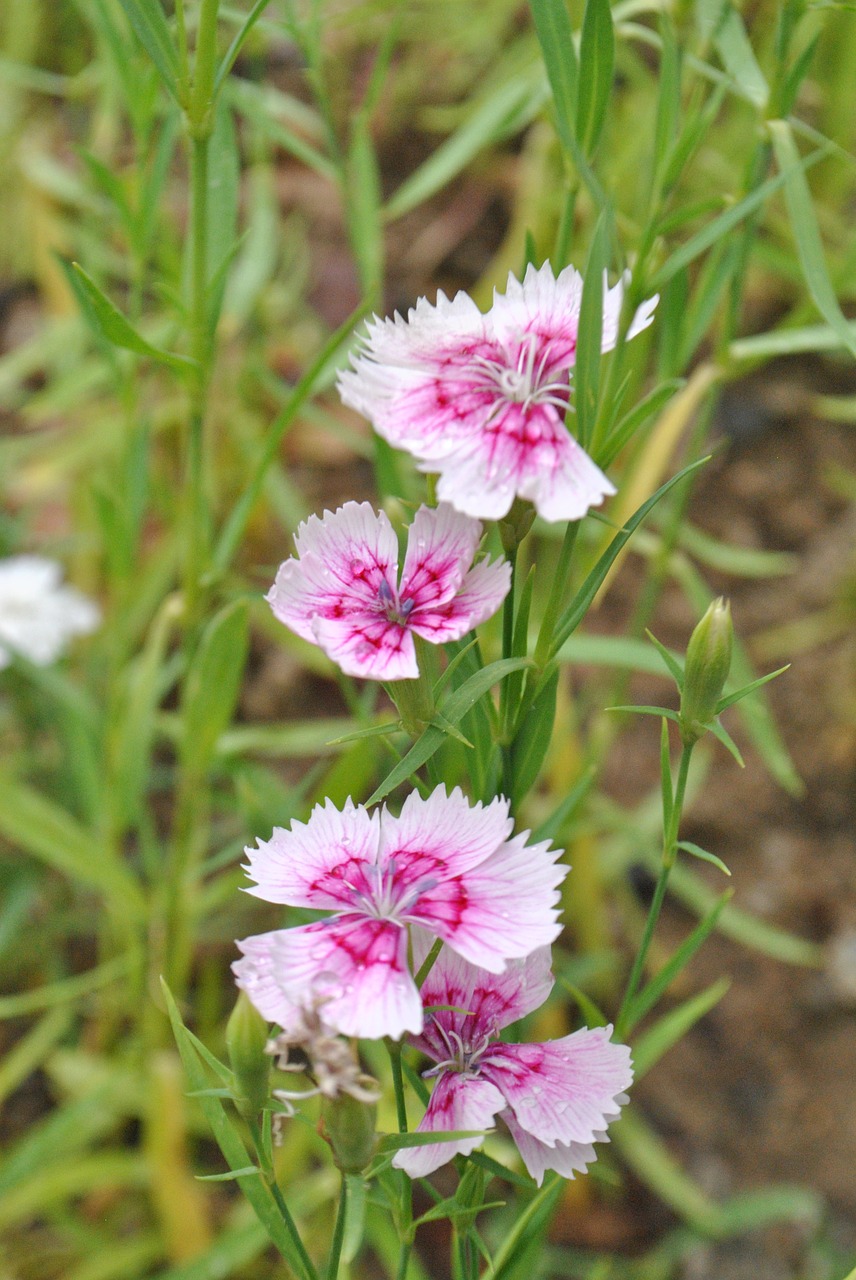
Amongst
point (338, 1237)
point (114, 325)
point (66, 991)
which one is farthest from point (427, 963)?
point (66, 991)

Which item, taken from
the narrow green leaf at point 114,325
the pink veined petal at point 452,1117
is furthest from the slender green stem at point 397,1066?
the narrow green leaf at point 114,325

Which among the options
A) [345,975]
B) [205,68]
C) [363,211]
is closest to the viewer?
[345,975]

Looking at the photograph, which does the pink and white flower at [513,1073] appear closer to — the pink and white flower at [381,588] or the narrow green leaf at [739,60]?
the pink and white flower at [381,588]

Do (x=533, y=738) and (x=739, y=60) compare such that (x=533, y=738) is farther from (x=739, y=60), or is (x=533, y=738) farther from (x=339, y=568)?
(x=739, y=60)

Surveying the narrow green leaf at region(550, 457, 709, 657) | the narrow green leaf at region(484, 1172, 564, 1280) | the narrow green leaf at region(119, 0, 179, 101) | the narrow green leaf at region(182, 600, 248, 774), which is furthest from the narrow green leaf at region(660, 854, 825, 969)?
the narrow green leaf at region(119, 0, 179, 101)

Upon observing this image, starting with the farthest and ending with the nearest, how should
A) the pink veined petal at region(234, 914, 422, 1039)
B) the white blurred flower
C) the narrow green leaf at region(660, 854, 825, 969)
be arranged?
the white blurred flower, the narrow green leaf at region(660, 854, 825, 969), the pink veined petal at region(234, 914, 422, 1039)

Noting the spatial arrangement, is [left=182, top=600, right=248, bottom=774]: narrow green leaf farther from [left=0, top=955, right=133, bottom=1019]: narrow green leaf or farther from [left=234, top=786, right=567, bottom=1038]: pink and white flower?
[left=234, top=786, right=567, bottom=1038]: pink and white flower
